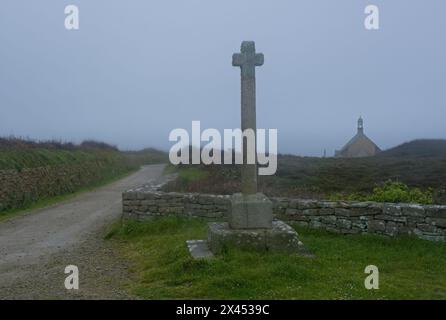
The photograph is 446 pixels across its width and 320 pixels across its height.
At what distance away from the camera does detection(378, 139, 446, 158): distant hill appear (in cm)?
2936

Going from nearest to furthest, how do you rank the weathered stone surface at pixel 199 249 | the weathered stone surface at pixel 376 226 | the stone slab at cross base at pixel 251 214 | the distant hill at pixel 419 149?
the weathered stone surface at pixel 199 249 → the stone slab at cross base at pixel 251 214 → the weathered stone surface at pixel 376 226 → the distant hill at pixel 419 149

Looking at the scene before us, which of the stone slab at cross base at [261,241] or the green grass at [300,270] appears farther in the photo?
the stone slab at cross base at [261,241]

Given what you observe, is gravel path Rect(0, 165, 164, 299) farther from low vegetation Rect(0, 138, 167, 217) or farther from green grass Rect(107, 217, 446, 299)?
low vegetation Rect(0, 138, 167, 217)

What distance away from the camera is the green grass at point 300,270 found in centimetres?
589

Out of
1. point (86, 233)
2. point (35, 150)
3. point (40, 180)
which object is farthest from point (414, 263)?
point (35, 150)

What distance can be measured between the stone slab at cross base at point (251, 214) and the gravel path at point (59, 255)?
6.38 feet

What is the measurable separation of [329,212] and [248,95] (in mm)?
3123

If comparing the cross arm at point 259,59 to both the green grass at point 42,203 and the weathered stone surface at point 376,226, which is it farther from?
the green grass at point 42,203

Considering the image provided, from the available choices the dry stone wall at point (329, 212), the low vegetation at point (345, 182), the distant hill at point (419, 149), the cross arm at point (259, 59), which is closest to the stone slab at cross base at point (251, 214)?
the dry stone wall at point (329, 212)

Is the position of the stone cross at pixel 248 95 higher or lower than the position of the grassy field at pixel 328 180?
higher

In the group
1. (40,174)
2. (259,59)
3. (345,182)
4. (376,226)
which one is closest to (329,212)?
(376,226)

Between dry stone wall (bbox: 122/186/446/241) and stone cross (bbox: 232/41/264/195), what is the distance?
1368mm

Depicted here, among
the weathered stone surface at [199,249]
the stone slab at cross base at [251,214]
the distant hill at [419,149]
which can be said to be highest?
the distant hill at [419,149]
